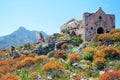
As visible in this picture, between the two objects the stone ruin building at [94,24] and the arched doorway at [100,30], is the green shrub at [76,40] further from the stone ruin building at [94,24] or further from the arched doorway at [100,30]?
the arched doorway at [100,30]

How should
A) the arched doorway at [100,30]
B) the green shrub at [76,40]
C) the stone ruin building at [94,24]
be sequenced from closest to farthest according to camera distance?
the green shrub at [76,40], the stone ruin building at [94,24], the arched doorway at [100,30]

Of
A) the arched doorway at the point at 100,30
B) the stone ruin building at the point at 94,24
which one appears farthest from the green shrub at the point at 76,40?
the arched doorway at the point at 100,30

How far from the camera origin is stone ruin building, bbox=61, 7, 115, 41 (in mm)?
75688

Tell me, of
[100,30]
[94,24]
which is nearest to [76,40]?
[94,24]

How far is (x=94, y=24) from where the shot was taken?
76375 millimetres

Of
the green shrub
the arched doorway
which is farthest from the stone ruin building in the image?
the green shrub

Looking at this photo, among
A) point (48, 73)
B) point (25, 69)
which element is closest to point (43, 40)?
point (25, 69)

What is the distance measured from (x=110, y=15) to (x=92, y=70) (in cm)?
2807

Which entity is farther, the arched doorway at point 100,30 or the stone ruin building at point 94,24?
the arched doorway at point 100,30

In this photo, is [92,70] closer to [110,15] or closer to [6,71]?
[6,71]

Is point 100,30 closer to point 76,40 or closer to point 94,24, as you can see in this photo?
point 94,24

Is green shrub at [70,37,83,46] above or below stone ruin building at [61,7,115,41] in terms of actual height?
below

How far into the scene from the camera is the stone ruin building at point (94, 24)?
248 feet

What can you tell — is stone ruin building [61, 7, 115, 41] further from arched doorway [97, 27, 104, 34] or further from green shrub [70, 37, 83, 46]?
green shrub [70, 37, 83, 46]
